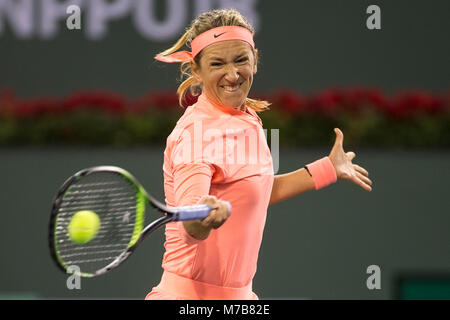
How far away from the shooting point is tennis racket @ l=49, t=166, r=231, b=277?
2.23 m

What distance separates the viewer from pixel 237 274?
2.59 m

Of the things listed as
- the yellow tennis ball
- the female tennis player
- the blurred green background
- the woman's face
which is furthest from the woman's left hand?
the blurred green background

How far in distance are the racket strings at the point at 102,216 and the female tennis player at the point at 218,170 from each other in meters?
0.16

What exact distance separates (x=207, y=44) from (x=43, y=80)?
3.19m

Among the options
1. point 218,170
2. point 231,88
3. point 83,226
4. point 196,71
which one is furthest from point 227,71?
point 83,226

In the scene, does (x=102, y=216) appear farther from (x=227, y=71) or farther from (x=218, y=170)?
(x=227, y=71)

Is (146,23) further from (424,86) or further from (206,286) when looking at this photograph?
(206,286)

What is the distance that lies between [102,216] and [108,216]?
0.8 inches

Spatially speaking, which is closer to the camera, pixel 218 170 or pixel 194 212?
pixel 194 212

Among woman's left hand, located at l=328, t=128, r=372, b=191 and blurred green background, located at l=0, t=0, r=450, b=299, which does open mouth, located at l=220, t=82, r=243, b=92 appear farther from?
blurred green background, located at l=0, t=0, r=450, b=299

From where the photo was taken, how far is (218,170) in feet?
8.01

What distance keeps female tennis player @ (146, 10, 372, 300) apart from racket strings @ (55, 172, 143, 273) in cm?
16

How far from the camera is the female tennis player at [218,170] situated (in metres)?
2.39
